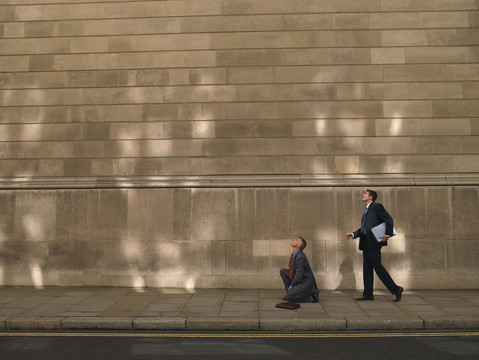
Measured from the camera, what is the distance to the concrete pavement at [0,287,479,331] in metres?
6.38

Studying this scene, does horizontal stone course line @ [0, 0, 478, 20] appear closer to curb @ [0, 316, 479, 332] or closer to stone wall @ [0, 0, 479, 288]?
stone wall @ [0, 0, 479, 288]

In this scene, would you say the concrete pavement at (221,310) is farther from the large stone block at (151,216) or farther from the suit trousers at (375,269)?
the large stone block at (151,216)

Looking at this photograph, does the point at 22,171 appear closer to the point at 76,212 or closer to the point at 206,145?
the point at 76,212

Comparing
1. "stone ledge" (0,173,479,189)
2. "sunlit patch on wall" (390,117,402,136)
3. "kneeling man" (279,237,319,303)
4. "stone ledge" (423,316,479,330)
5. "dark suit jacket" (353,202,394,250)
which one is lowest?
"stone ledge" (423,316,479,330)

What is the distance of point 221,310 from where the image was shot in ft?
23.4

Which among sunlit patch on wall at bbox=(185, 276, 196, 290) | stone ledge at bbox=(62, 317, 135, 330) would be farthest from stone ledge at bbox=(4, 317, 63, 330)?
sunlit patch on wall at bbox=(185, 276, 196, 290)

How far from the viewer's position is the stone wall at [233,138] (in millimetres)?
9203

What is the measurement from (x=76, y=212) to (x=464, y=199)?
8.57m

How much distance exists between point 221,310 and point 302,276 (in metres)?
1.56

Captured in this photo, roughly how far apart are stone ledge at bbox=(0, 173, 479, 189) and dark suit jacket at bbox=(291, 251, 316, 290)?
2166mm

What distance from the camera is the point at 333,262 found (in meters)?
9.12
